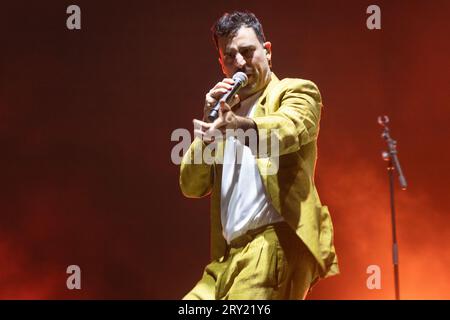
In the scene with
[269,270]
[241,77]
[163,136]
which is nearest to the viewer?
[269,270]

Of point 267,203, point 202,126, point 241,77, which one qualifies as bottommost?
point 267,203

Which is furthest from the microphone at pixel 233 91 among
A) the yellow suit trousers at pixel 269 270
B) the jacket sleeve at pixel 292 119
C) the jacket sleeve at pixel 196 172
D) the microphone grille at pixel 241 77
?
the yellow suit trousers at pixel 269 270

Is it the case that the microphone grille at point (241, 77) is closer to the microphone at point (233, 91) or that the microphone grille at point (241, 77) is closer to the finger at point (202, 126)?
the microphone at point (233, 91)

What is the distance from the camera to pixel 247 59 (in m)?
2.18

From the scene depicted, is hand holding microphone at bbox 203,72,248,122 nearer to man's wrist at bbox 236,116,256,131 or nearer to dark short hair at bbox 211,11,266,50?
man's wrist at bbox 236,116,256,131

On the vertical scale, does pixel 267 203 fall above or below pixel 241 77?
below

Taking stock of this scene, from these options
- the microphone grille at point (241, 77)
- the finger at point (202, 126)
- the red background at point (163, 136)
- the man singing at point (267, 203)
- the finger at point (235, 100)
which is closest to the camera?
the finger at point (202, 126)

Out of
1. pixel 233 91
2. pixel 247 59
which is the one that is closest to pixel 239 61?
pixel 247 59

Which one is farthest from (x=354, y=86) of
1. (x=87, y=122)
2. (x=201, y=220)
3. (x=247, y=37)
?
(x=247, y=37)

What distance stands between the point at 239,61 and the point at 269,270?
0.64 meters

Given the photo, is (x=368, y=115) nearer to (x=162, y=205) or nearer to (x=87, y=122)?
(x=162, y=205)

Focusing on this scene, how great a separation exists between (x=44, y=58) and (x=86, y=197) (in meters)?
0.85

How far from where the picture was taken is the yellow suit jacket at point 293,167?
190cm

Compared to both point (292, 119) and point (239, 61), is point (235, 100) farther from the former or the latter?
point (292, 119)
